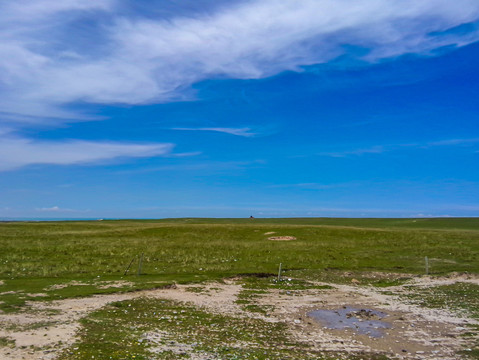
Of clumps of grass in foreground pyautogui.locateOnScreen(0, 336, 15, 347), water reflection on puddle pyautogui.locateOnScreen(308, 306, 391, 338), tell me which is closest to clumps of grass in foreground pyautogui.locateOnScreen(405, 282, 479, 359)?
water reflection on puddle pyautogui.locateOnScreen(308, 306, 391, 338)

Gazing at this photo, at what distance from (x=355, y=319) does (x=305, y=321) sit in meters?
3.00

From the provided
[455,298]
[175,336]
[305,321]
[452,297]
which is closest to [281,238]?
[452,297]

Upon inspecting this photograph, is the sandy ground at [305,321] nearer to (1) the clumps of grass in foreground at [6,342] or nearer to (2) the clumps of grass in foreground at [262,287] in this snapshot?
(1) the clumps of grass in foreground at [6,342]

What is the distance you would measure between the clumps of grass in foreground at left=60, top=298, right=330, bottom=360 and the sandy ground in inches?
30.6

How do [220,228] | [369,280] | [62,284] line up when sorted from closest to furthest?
1. [62,284]
2. [369,280]
3. [220,228]

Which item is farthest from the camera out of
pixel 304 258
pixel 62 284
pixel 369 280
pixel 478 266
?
pixel 304 258

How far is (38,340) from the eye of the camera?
15602mm

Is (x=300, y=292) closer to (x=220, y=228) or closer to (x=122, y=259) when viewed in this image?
(x=122, y=259)

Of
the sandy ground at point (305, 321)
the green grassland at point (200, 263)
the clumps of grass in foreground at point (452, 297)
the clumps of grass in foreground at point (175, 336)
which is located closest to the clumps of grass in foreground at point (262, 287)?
the sandy ground at point (305, 321)

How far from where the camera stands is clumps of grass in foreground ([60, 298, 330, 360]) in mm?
14695

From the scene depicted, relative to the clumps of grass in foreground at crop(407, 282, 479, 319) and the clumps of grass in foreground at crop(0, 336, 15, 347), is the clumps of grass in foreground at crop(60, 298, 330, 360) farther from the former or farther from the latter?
the clumps of grass in foreground at crop(407, 282, 479, 319)

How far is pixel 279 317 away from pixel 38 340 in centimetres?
1211

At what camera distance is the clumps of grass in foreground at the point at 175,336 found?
579 inches

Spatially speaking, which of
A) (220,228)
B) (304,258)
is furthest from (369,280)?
(220,228)
